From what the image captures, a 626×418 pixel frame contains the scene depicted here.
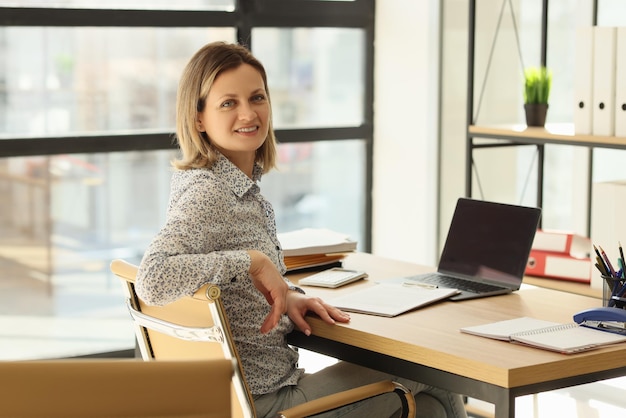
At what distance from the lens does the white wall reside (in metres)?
4.64

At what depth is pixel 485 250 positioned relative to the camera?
261 cm

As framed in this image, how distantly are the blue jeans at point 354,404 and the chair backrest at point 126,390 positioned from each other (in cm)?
87

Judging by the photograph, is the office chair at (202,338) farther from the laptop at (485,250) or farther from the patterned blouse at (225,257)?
the laptop at (485,250)

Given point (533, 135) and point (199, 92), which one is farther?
point (533, 135)

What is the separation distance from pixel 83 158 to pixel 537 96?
5.89ft

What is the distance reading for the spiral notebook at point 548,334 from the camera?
1979mm

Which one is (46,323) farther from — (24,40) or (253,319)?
(253,319)

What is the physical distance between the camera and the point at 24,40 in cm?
385

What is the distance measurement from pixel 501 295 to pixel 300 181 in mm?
2240

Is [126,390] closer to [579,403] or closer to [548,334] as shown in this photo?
[548,334]

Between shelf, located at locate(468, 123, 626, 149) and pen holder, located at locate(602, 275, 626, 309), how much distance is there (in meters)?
0.80

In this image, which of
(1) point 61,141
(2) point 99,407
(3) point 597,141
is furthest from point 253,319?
(1) point 61,141

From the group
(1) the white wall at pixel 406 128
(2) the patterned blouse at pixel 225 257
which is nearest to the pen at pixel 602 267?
(2) the patterned blouse at pixel 225 257

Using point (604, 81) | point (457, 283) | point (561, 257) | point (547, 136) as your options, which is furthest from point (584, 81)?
point (457, 283)
